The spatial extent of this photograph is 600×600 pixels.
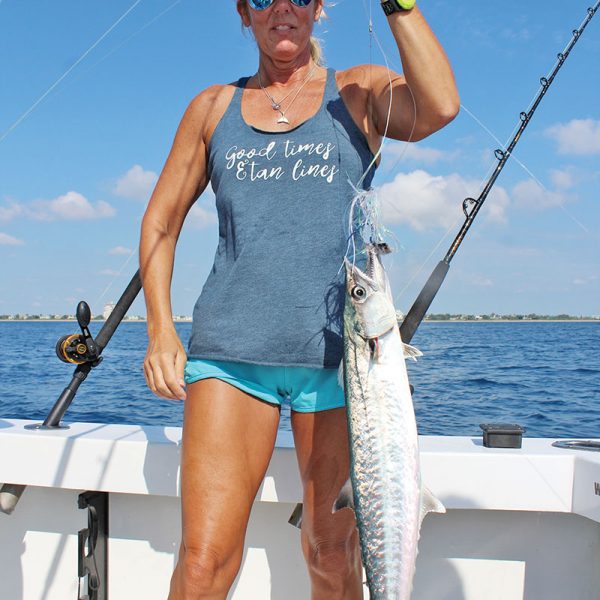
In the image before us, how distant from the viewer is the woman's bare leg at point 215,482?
179cm

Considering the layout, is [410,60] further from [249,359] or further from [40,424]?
[40,424]

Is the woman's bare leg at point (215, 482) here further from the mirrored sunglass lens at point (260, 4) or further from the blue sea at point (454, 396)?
the blue sea at point (454, 396)

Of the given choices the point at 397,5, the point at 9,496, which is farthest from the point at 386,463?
the point at 9,496

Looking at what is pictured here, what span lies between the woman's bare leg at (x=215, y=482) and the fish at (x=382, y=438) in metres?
0.37

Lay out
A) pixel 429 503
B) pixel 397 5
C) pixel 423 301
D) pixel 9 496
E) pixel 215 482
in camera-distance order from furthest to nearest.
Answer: pixel 9 496, pixel 423 301, pixel 215 482, pixel 429 503, pixel 397 5

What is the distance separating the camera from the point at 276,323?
1884mm

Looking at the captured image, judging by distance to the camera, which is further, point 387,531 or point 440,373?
point 440,373

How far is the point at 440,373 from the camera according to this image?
18.6 metres

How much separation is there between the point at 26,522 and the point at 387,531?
1.86 metres

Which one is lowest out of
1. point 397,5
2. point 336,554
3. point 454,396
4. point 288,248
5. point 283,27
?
point 336,554

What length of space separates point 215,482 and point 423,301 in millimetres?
1024

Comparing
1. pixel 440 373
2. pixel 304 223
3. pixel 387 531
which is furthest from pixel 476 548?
Answer: pixel 440 373

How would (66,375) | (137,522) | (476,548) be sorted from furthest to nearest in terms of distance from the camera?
(66,375), (137,522), (476,548)

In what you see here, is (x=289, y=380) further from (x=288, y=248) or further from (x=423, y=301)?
(x=423, y=301)
